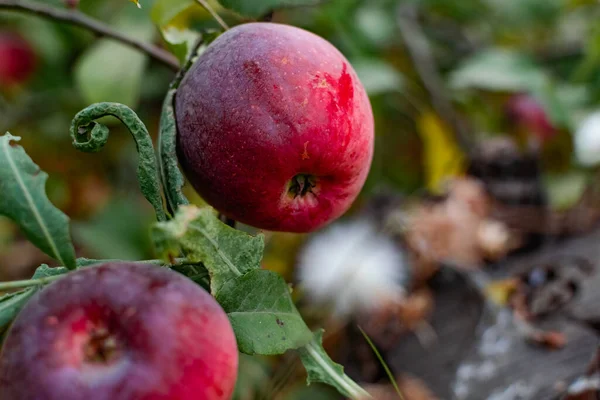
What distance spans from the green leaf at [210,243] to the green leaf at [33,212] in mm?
79

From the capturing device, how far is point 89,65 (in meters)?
1.16

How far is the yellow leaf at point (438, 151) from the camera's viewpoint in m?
1.50

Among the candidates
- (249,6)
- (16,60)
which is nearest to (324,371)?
(249,6)

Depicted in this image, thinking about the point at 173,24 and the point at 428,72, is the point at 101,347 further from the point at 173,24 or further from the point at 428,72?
the point at 428,72

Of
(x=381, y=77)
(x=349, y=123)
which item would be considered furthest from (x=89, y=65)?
(x=349, y=123)

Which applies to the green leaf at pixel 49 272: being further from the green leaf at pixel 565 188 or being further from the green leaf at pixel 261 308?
the green leaf at pixel 565 188

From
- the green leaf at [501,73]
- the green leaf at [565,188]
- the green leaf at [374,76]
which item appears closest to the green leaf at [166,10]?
the green leaf at [374,76]

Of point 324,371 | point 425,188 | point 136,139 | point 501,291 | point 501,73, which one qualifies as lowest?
point 425,188

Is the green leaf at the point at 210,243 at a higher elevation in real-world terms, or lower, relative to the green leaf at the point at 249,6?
lower

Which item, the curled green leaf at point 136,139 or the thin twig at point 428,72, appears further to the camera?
the thin twig at point 428,72

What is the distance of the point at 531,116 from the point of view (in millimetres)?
1580

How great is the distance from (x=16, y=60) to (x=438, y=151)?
1086mm

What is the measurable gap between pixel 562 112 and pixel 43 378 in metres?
1.25

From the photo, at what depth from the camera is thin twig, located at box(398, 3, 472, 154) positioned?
160cm
